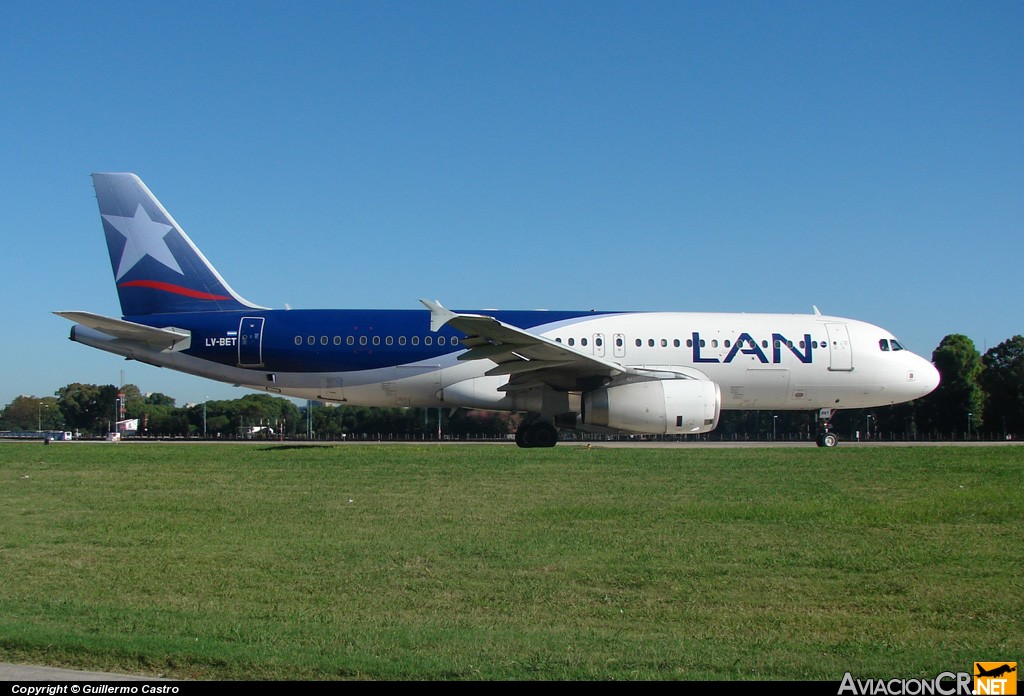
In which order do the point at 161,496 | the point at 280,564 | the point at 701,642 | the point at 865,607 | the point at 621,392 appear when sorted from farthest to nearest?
the point at 621,392, the point at 161,496, the point at 280,564, the point at 865,607, the point at 701,642

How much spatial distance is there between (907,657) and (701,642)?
1.20 metres

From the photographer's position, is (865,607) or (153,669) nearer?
(153,669)

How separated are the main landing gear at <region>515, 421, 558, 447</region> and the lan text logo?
17412mm

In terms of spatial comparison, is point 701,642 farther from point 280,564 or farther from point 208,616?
point 280,564

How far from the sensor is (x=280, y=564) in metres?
8.23

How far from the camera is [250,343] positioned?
77.7 feet

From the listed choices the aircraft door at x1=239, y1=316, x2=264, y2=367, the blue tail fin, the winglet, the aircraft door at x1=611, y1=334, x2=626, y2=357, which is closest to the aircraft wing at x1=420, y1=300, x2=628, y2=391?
the winglet

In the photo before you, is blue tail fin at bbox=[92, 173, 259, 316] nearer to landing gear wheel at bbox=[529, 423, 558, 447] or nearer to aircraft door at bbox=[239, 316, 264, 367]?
aircraft door at bbox=[239, 316, 264, 367]

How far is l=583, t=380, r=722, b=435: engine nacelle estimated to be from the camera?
20250 mm

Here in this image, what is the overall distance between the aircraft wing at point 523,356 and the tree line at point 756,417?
42.6ft

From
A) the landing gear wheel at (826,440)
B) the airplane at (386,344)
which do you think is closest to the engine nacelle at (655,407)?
the airplane at (386,344)

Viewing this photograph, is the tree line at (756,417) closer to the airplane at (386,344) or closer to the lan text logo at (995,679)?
the airplane at (386,344)

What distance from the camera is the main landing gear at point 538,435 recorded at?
2267cm

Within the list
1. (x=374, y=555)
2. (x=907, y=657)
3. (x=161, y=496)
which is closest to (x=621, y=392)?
(x=161, y=496)
